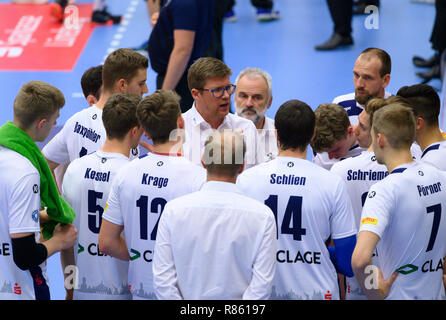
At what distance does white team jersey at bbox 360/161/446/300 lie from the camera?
370 centimetres

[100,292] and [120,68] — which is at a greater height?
[120,68]

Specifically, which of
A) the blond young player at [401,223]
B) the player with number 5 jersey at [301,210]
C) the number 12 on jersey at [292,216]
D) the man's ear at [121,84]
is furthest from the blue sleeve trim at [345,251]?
the man's ear at [121,84]

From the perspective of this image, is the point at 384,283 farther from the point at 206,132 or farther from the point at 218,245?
the point at 206,132

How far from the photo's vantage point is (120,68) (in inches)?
193

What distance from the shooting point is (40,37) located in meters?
12.4

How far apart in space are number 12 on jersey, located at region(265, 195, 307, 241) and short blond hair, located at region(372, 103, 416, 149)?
64 cm

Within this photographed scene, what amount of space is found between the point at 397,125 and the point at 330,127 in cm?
86

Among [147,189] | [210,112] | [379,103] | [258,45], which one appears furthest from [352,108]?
[258,45]

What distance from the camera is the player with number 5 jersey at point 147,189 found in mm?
3836

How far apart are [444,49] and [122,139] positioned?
21.7ft

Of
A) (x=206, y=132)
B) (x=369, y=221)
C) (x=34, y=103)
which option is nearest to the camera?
(x=369, y=221)

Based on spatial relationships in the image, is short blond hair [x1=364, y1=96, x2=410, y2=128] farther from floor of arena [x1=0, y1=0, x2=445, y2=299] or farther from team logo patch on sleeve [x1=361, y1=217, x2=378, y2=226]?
floor of arena [x1=0, y1=0, x2=445, y2=299]
